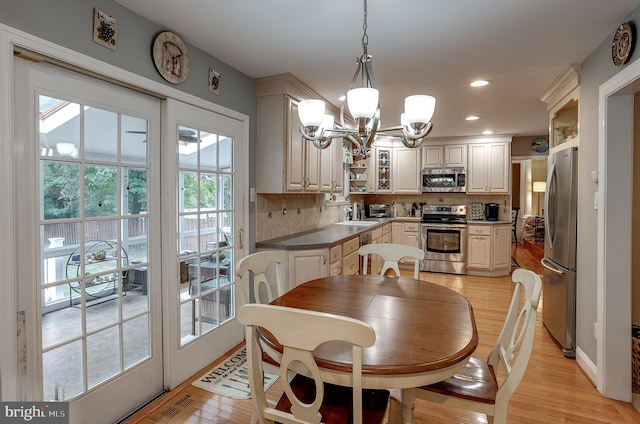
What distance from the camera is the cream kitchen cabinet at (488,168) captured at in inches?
221

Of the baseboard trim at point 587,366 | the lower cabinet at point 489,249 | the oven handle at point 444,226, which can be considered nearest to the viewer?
the baseboard trim at point 587,366

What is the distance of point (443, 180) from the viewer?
592cm

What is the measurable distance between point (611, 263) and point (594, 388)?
0.90 m

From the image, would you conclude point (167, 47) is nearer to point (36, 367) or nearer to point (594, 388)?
point (36, 367)

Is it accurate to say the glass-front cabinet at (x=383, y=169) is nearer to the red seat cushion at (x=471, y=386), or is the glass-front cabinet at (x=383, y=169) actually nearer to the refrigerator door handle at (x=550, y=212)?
the refrigerator door handle at (x=550, y=212)

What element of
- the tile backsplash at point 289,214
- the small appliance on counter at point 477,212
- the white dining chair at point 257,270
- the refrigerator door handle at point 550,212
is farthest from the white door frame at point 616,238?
the small appliance on counter at point 477,212

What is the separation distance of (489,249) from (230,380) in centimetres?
465

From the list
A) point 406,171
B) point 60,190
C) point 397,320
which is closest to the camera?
point 397,320

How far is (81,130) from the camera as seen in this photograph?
1751 mm

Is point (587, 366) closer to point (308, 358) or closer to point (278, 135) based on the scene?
point (308, 358)

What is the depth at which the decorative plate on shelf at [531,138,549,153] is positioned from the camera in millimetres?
5863

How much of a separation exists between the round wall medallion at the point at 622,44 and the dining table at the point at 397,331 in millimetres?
1755

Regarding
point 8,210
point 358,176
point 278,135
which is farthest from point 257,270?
point 358,176

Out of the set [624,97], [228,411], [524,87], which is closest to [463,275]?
[524,87]
